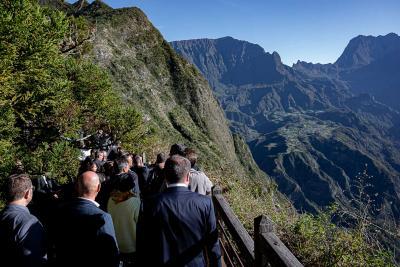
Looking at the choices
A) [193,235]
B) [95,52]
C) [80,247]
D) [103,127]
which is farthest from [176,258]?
[95,52]

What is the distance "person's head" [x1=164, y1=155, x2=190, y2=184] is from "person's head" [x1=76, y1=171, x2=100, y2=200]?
764 millimetres

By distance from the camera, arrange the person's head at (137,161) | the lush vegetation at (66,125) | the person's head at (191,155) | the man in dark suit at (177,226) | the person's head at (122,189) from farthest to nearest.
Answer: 1. the person's head at (137,161)
2. the lush vegetation at (66,125)
3. the person's head at (191,155)
4. the person's head at (122,189)
5. the man in dark suit at (177,226)

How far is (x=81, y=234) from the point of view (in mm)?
3982

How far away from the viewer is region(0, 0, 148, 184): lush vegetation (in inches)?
454

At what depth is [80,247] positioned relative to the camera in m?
4.00

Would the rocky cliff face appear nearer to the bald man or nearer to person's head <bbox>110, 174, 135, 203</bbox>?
→ person's head <bbox>110, 174, 135, 203</bbox>

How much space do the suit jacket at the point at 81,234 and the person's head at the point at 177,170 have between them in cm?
79

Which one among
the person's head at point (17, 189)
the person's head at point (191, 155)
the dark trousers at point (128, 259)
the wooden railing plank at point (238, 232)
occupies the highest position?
the person's head at point (17, 189)

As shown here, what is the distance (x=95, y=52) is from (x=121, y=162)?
4888cm

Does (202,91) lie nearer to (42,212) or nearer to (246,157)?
(246,157)

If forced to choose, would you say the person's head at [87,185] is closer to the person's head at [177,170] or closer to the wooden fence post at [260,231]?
the person's head at [177,170]

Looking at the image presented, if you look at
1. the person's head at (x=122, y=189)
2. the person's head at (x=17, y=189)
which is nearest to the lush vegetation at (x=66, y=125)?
the person's head at (x=122, y=189)

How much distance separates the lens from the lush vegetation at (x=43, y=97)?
37.8ft

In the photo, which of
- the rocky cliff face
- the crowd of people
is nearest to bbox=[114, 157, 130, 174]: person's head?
the crowd of people
